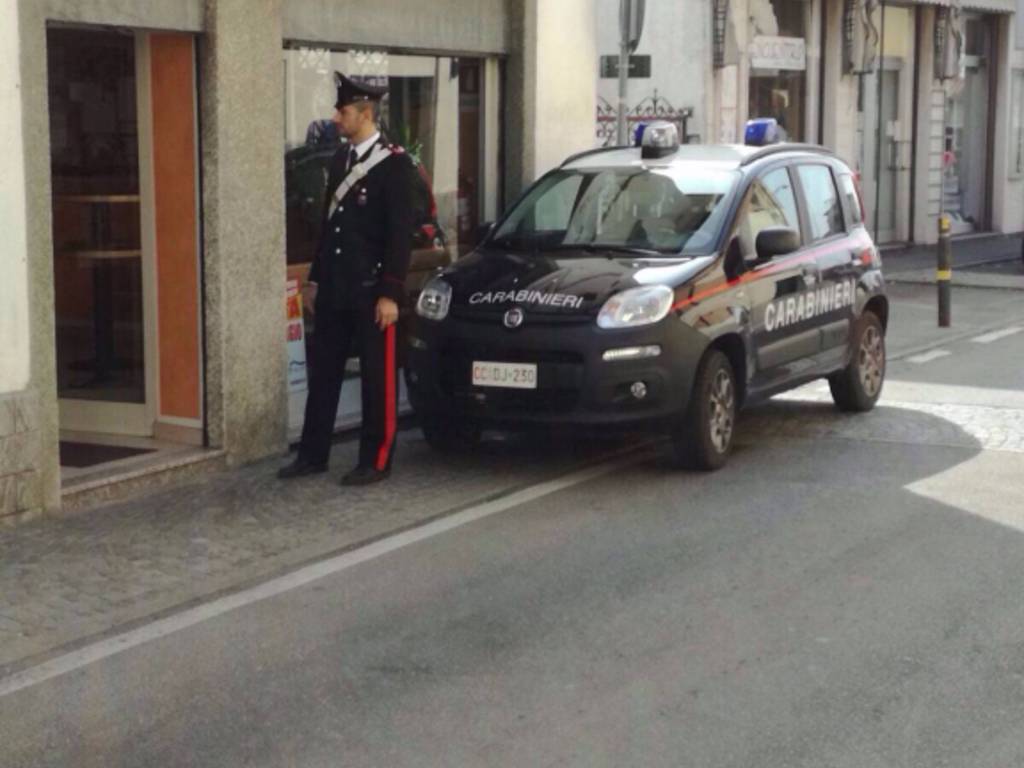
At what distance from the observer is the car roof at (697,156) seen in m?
11.2

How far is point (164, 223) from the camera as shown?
1053cm

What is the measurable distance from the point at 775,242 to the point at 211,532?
3.67 meters

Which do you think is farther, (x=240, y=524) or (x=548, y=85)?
(x=548, y=85)

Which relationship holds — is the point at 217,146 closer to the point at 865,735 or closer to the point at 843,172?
the point at 843,172

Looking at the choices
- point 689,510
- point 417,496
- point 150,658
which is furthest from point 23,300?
point 689,510

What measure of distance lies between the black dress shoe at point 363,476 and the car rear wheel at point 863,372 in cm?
353

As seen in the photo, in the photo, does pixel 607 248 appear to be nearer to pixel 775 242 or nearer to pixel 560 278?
pixel 560 278

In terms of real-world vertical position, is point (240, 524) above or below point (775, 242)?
below

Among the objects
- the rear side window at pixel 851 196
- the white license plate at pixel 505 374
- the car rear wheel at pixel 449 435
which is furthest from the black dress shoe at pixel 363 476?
the rear side window at pixel 851 196

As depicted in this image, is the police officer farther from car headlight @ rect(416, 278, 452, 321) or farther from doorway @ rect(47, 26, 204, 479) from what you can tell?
doorway @ rect(47, 26, 204, 479)

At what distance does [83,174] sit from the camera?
36.4ft

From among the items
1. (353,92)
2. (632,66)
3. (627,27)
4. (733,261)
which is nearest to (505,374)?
(733,261)

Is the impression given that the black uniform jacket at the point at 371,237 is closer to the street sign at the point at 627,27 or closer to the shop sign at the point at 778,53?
the street sign at the point at 627,27

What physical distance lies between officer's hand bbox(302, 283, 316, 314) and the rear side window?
3.54 meters
